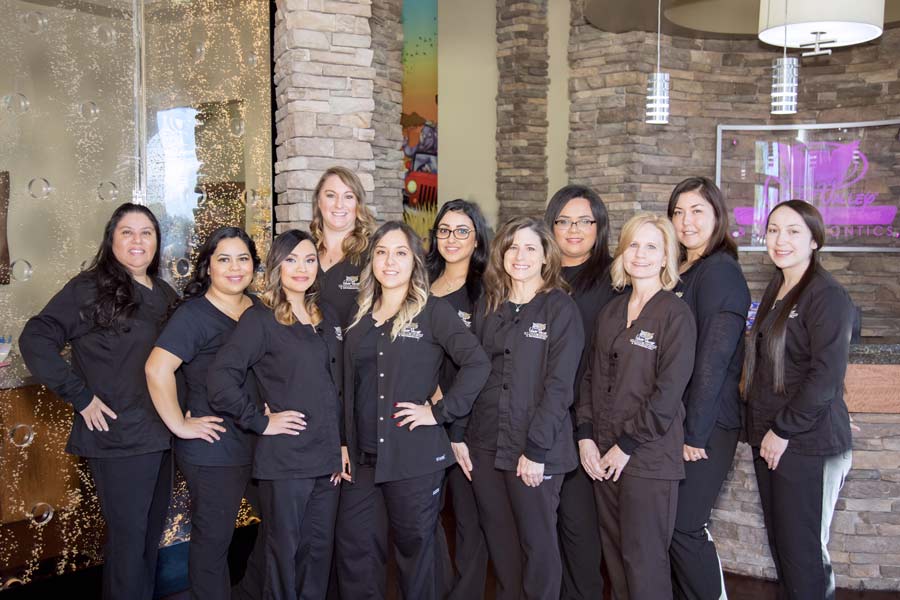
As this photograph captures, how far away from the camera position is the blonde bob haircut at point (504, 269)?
2.83m

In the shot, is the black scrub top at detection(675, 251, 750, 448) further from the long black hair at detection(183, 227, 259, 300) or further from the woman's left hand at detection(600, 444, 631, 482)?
the long black hair at detection(183, 227, 259, 300)

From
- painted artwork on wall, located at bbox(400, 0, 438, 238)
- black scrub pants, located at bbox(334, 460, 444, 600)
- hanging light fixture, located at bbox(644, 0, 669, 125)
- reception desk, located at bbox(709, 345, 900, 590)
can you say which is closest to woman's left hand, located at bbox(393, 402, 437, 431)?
black scrub pants, located at bbox(334, 460, 444, 600)

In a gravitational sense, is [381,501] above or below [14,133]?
below

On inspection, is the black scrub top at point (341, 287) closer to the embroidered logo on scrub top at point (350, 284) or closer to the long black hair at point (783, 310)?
the embroidered logo on scrub top at point (350, 284)

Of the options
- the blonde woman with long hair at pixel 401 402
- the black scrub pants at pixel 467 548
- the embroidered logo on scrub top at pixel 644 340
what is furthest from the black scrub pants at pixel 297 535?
the embroidered logo on scrub top at pixel 644 340

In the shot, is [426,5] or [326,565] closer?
[326,565]

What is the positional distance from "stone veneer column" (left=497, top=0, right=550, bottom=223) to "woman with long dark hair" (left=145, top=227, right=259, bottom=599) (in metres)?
4.62

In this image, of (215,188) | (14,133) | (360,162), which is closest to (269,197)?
(215,188)

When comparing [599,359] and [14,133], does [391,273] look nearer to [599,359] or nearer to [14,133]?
[599,359]

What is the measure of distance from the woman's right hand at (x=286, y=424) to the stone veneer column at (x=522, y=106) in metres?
4.78

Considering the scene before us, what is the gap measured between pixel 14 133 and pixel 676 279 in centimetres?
279

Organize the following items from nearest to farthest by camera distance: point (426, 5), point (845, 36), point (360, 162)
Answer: point (360, 162)
point (845, 36)
point (426, 5)

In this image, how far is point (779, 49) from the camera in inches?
275

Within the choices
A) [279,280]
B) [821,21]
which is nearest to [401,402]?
Answer: [279,280]
